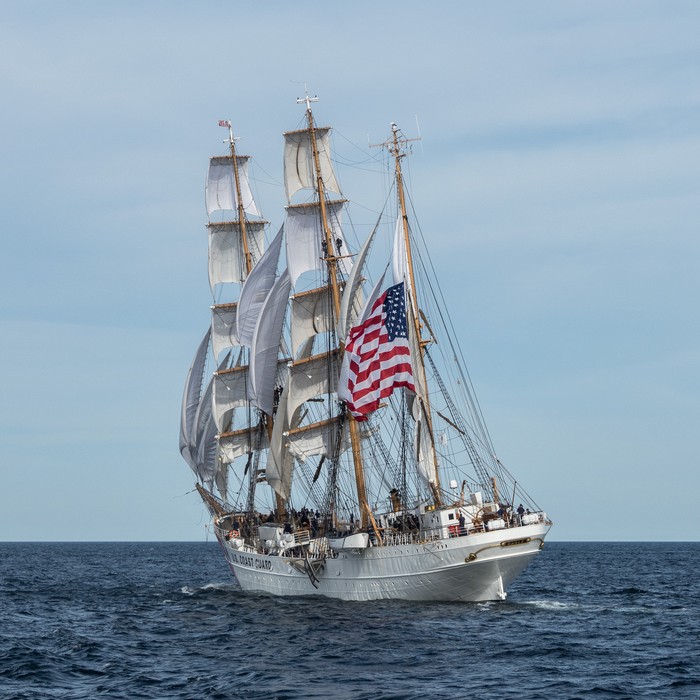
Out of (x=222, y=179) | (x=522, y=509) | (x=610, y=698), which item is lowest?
(x=610, y=698)

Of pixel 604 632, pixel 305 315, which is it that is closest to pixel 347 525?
pixel 305 315

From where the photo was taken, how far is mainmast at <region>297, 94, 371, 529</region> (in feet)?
191

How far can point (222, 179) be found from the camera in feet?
252

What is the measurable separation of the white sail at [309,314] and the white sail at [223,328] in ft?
40.2

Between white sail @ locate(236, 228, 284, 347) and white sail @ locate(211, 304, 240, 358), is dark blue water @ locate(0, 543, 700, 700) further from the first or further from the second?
white sail @ locate(211, 304, 240, 358)

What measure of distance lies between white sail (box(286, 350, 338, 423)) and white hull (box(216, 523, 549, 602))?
415 inches

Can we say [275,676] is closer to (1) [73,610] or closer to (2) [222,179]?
(1) [73,610]

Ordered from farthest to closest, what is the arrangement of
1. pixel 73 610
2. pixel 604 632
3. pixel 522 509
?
pixel 73 610 < pixel 522 509 < pixel 604 632

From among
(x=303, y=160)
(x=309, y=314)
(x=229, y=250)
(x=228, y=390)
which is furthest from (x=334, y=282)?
(x=229, y=250)

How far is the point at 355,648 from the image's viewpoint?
3950cm

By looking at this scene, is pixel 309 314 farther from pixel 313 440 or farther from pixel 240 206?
pixel 240 206

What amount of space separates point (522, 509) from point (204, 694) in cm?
2209

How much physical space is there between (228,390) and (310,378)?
12.2 m

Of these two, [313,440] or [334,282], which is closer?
[334,282]
